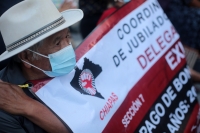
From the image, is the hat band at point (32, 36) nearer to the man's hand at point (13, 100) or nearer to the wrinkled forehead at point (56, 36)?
the wrinkled forehead at point (56, 36)

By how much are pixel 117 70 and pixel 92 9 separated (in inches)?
42.4

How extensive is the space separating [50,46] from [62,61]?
0.36 ft

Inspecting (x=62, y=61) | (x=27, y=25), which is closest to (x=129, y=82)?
(x=62, y=61)

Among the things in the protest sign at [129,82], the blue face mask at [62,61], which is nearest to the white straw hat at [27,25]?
the blue face mask at [62,61]

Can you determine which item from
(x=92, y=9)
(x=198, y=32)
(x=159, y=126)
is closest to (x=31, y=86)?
(x=159, y=126)

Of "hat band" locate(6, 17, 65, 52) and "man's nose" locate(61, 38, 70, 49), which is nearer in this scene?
"hat band" locate(6, 17, 65, 52)

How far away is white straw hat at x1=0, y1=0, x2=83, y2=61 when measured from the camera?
2209 mm

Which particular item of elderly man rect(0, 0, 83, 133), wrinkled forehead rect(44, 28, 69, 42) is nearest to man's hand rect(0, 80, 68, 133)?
elderly man rect(0, 0, 83, 133)

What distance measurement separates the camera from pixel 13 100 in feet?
6.81

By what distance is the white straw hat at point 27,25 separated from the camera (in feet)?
7.25

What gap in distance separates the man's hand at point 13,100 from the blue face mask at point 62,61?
265 mm

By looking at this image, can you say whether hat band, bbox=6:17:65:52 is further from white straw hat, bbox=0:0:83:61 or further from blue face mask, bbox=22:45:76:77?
blue face mask, bbox=22:45:76:77

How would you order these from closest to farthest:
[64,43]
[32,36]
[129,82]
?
[32,36] → [64,43] → [129,82]

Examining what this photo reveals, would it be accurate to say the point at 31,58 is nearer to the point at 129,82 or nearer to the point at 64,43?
the point at 64,43
